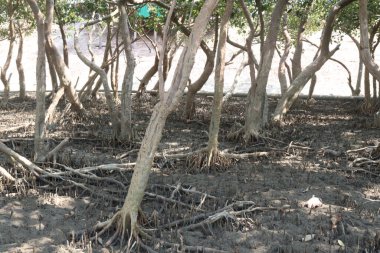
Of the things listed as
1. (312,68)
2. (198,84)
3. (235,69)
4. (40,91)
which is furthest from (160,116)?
(235,69)

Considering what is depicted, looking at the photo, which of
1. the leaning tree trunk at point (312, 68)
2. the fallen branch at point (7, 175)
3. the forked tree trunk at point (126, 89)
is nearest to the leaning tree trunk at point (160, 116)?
the fallen branch at point (7, 175)

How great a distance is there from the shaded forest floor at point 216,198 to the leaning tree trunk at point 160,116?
28 centimetres

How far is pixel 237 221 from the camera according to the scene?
4.29 metres

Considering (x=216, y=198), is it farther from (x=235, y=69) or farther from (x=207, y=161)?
(x=235, y=69)

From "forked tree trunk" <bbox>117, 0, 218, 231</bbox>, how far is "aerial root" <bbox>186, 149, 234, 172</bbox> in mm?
2148

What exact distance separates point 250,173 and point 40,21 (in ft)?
9.67

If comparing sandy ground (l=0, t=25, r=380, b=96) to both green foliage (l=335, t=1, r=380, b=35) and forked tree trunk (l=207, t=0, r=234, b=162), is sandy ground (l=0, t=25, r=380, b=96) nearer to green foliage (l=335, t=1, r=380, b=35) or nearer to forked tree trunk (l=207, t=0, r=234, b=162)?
green foliage (l=335, t=1, r=380, b=35)

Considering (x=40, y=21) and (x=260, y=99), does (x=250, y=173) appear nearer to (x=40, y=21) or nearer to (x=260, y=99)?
(x=260, y=99)

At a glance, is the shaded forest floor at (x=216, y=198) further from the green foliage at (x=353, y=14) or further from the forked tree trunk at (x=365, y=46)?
the green foliage at (x=353, y=14)

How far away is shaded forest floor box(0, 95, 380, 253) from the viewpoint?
4.01m

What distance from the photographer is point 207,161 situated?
601 centimetres

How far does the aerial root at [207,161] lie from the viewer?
5.99 m

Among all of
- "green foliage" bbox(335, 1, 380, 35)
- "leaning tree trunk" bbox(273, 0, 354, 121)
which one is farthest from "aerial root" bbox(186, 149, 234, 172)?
"green foliage" bbox(335, 1, 380, 35)

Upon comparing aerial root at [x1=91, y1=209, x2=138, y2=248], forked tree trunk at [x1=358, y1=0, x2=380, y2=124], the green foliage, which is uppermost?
the green foliage
